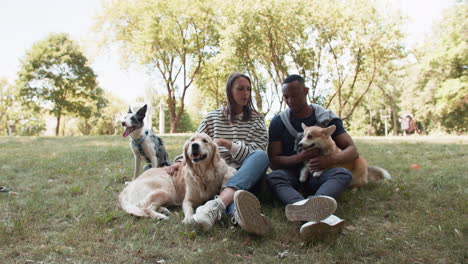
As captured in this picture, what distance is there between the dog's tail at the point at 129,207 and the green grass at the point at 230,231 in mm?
76

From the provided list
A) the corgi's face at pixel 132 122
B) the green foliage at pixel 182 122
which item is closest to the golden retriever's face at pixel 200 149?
the corgi's face at pixel 132 122

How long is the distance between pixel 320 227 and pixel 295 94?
5.88 feet

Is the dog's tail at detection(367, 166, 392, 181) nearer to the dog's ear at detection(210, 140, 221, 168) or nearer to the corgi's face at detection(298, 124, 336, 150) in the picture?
the corgi's face at detection(298, 124, 336, 150)

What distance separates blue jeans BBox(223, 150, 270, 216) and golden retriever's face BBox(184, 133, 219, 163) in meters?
0.43

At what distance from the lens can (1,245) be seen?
2746 millimetres

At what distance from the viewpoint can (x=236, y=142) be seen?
4047 mm

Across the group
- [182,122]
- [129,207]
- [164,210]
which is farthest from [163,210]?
[182,122]

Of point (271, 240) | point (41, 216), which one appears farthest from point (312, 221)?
point (41, 216)

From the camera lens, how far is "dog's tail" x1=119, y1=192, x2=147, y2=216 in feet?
11.8

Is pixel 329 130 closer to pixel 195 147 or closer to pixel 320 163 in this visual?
pixel 320 163

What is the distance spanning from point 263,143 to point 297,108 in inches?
26.7

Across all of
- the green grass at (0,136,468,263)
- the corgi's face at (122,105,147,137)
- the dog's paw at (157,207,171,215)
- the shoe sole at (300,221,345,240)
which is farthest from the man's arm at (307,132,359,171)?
the corgi's face at (122,105,147,137)

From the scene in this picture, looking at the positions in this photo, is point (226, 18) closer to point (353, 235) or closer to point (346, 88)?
point (346, 88)

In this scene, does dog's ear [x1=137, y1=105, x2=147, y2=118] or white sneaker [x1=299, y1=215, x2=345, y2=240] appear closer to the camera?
white sneaker [x1=299, y1=215, x2=345, y2=240]
